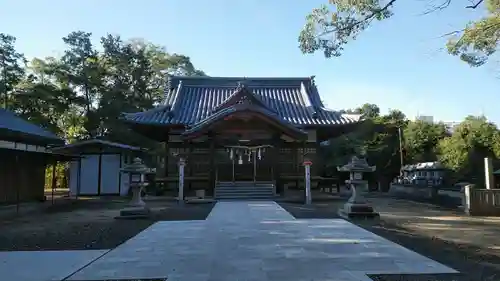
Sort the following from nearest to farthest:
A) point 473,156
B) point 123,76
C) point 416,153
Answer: point 473,156
point 123,76
point 416,153

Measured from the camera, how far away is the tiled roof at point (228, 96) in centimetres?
2305

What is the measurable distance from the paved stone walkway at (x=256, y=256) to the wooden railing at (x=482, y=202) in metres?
6.63

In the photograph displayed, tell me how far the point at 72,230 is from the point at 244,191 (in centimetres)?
1069

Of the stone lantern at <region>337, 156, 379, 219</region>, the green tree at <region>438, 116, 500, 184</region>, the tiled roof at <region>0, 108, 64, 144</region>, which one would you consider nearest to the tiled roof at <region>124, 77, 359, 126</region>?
the tiled roof at <region>0, 108, 64, 144</region>

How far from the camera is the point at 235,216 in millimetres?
12516

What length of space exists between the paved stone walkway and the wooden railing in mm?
6625

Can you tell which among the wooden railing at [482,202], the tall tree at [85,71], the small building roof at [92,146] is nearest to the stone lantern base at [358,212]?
the wooden railing at [482,202]

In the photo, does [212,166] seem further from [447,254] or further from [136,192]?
[447,254]

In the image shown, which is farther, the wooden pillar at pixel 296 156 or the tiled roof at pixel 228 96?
the tiled roof at pixel 228 96

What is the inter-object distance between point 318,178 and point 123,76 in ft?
63.1

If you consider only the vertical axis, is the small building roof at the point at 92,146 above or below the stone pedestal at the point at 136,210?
above

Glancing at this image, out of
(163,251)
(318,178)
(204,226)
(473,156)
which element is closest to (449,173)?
(473,156)

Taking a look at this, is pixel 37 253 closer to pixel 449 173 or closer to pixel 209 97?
pixel 209 97

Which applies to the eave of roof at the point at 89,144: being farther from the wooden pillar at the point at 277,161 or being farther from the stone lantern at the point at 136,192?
the stone lantern at the point at 136,192
